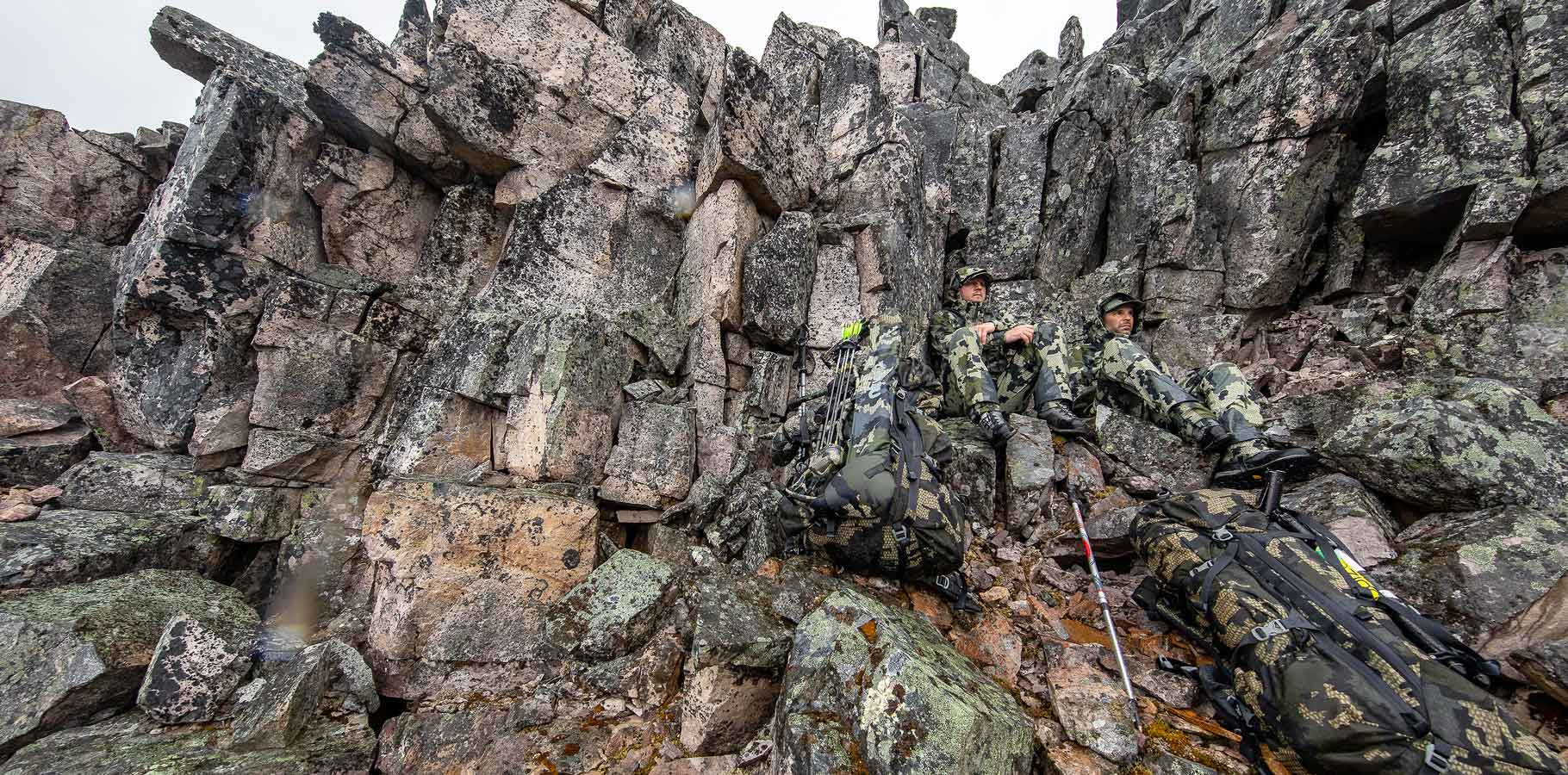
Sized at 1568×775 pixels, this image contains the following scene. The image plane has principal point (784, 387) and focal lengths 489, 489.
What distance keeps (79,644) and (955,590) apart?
9.05 meters

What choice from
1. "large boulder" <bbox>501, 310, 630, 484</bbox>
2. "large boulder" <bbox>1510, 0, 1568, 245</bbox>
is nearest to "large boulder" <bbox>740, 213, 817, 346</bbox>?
"large boulder" <bbox>501, 310, 630, 484</bbox>

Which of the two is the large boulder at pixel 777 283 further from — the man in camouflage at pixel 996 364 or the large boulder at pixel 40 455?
the large boulder at pixel 40 455

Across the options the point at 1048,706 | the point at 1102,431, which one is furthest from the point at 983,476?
the point at 1048,706

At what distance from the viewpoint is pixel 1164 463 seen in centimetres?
711

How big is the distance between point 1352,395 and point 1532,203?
6.91 meters

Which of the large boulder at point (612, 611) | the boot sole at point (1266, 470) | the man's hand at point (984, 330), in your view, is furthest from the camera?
the man's hand at point (984, 330)

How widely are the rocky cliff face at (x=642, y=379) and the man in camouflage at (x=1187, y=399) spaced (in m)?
0.48

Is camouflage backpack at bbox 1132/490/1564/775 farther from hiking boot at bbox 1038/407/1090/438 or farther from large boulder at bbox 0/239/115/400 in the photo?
large boulder at bbox 0/239/115/400

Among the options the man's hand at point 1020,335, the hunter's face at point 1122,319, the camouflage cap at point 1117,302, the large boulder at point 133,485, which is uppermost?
the camouflage cap at point 1117,302

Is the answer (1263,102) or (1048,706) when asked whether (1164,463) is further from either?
(1263,102)

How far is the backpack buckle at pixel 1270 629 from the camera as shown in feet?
12.8

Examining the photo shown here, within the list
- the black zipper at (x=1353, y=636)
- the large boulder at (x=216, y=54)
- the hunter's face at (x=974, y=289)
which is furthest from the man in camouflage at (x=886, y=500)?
the large boulder at (x=216, y=54)

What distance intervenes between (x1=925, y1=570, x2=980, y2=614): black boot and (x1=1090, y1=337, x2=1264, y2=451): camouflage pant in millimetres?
4426

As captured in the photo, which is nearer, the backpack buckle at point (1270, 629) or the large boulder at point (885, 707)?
the large boulder at point (885, 707)
